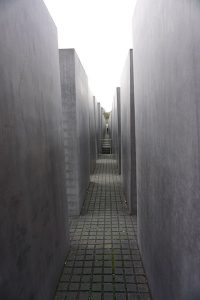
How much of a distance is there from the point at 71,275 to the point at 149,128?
8.74 ft

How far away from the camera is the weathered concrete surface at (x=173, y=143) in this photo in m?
1.99

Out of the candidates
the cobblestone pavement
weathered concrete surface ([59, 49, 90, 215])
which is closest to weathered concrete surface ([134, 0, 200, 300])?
the cobblestone pavement

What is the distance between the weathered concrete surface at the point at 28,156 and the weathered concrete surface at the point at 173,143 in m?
1.39

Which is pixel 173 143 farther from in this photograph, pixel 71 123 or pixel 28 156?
pixel 71 123

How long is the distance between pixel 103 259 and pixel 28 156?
292 cm

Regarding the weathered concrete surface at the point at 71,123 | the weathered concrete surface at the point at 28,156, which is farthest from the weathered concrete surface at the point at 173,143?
the weathered concrete surface at the point at 71,123

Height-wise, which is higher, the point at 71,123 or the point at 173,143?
the point at 71,123

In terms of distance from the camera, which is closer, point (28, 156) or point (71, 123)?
point (28, 156)

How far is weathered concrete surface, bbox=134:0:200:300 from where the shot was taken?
199 cm

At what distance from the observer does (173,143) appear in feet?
8.36

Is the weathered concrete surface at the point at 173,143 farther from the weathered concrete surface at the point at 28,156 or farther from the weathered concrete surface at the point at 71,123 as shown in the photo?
the weathered concrete surface at the point at 71,123

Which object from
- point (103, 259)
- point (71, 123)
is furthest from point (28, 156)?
point (71, 123)

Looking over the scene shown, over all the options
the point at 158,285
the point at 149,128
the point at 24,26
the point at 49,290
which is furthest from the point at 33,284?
the point at 24,26

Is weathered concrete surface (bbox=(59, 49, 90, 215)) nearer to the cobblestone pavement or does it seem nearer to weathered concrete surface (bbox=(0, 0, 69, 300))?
the cobblestone pavement
